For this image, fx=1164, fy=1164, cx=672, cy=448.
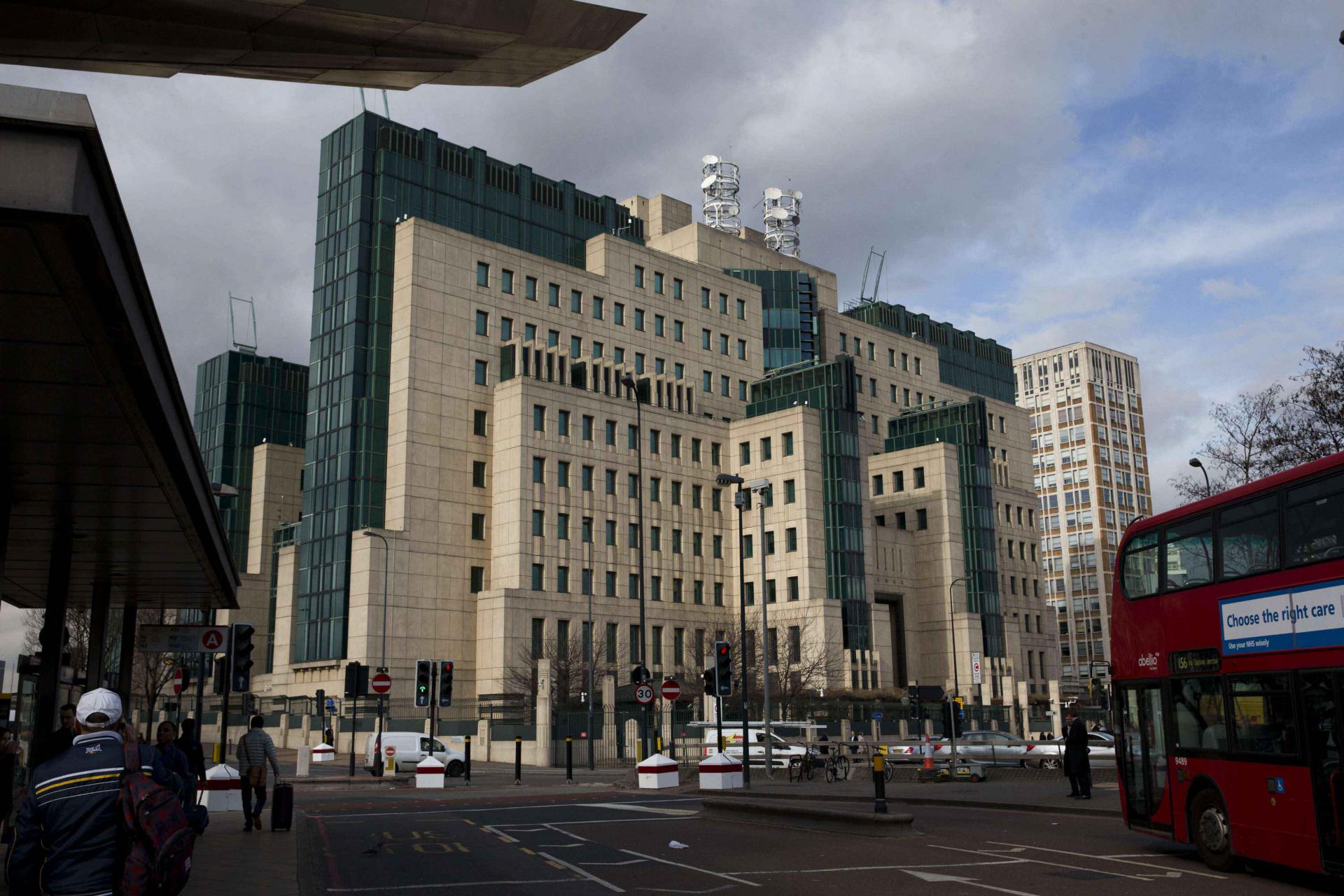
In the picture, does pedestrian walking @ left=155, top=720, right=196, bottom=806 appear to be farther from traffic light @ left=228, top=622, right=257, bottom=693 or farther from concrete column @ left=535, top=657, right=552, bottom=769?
concrete column @ left=535, top=657, right=552, bottom=769

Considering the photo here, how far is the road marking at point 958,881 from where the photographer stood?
12.2 metres

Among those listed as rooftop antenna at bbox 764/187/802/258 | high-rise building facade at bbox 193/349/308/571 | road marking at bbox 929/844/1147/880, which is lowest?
road marking at bbox 929/844/1147/880

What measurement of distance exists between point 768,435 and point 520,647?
87.4 ft

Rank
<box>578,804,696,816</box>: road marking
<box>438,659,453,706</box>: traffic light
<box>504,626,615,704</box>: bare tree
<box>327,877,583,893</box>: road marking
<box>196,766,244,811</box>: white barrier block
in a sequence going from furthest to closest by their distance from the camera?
<box>504,626,615,704</box>: bare tree
<box>438,659,453,706</box>: traffic light
<box>578,804,696,816</box>: road marking
<box>196,766,244,811</box>: white barrier block
<box>327,877,583,893</box>: road marking

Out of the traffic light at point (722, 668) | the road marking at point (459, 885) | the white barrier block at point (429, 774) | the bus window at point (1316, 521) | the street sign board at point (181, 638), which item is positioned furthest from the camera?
the white barrier block at point (429, 774)

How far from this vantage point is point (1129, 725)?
53.7 feet

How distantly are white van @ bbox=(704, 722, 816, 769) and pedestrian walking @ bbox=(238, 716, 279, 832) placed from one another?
2476 cm

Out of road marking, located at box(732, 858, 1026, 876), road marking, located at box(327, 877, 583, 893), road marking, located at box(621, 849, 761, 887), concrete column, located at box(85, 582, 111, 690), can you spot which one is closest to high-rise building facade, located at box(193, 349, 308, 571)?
concrete column, located at box(85, 582, 111, 690)

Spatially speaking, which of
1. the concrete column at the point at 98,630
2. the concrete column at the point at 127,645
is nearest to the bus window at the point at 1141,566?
the concrete column at the point at 98,630

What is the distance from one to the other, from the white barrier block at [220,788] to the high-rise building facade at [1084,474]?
4994 inches

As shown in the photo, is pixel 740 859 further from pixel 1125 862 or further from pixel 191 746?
pixel 191 746

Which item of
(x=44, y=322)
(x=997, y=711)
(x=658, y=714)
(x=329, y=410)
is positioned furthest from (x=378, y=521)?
(x=44, y=322)

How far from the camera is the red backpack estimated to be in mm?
5910

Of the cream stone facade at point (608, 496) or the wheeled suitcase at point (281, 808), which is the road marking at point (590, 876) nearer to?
the wheeled suitcase at point (281, 808)
